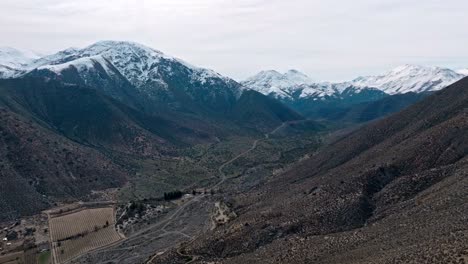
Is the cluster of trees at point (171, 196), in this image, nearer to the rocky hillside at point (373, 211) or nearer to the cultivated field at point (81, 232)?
the cultivated field at point (81, 232)

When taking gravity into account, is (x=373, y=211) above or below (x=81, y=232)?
above

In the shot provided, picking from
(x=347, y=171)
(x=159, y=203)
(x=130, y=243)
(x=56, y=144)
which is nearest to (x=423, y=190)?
(x=347, y=171)

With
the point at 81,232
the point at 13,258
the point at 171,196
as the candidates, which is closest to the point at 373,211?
the point at 81,232

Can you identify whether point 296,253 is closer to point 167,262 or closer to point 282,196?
point 167,262

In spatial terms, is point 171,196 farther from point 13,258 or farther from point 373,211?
point 373,211

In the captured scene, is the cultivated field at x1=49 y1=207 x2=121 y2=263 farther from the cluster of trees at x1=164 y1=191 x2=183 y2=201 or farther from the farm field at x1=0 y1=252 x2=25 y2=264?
the cluster of trees at x1=164 y1=191 x2=183 y2=201

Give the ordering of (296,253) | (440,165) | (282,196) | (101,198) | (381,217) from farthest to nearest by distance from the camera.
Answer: (101,198)
(282,196)
(440,165)
(381,217)
(296,253)

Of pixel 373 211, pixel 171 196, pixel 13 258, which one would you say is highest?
pixel 373 211
